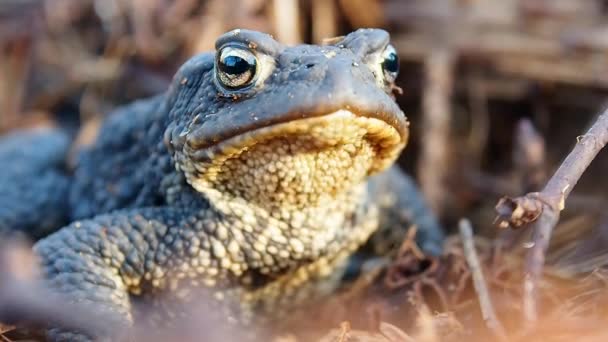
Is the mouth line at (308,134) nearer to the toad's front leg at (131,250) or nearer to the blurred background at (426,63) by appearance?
the toad's front leg at (131,250)

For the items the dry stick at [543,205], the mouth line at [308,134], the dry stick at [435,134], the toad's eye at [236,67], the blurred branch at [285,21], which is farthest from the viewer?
the blurred branch at [285,21]

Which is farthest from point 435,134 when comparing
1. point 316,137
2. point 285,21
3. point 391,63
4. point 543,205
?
point 543,205

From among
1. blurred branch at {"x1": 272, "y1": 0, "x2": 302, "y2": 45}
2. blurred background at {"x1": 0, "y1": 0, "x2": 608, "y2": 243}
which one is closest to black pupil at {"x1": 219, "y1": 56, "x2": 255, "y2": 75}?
blurred background at {"x1": 0, "y1": 0, "x2": 608, "y2": 243}

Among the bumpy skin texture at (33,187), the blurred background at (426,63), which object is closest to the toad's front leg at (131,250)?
the bumpy skin texture at (33,187)

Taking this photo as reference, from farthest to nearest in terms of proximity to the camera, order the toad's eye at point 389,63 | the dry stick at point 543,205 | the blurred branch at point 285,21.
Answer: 1. the blurred branch at point 285,21
2. the toad's eye at point 389,63
3. the dry stick at point 543,205

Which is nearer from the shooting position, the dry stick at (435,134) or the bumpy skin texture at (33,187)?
the bumpy skin texture at (33,187)

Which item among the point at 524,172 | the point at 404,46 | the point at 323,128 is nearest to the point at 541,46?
the point at 404,46

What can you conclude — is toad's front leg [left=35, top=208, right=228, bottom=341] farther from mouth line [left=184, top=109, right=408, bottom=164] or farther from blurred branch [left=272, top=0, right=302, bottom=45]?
blurred branch [left=272, top=0, right=302, bottom=45]

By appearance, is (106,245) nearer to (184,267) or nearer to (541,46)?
(184,267)
